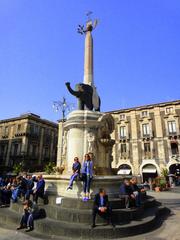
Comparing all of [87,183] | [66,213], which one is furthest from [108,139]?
[66,213]

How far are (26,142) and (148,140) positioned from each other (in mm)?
27096

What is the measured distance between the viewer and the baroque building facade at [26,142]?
46031 millimetres

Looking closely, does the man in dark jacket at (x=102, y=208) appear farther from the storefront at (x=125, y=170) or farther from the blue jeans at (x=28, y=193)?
the storefront at (x=125, y=170)

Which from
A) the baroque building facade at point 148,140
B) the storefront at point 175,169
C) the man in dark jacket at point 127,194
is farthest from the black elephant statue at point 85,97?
the storefront at point 175,169

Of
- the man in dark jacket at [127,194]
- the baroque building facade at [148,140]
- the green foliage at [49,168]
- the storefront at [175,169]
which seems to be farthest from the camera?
the baroque building facade at [148,140]

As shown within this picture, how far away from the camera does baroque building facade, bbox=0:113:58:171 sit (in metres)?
46.0

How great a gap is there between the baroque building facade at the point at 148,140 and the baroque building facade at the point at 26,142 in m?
19.8

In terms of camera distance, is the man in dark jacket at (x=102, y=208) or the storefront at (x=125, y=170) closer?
the man in dark jacket at (x=102, y=208)

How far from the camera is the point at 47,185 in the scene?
32.1ft

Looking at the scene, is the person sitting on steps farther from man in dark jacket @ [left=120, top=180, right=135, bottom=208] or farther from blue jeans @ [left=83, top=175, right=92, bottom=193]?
man in dark jacket @ [left=120, top=180, right=135, bottom=208]

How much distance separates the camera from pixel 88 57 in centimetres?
1339

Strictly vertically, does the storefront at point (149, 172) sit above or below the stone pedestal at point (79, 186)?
above

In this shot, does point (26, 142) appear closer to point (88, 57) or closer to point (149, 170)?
point (149, 170)

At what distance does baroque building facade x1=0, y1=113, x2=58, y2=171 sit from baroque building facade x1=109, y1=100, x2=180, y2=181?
1980 centimetres
